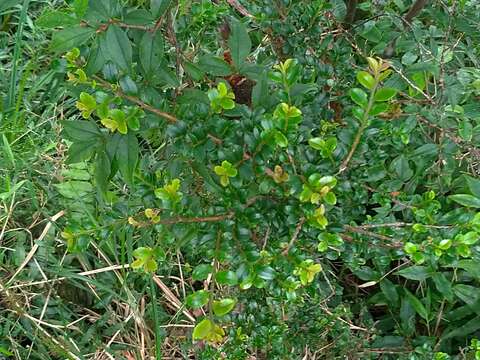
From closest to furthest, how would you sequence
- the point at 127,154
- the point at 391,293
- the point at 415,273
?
the point at 127,154
the point at 415,273
the point at 391,293

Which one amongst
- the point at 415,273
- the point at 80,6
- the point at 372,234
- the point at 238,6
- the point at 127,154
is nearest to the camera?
the point at 80,6

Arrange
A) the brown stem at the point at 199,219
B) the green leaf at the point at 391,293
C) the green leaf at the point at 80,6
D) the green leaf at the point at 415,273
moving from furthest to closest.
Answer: the green leaf at the point at 391,293, the green leaf at the point at 415,273, the brown stem at the point at 199,219, the green leaf at the point at 80,6

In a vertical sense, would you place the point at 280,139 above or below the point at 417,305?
above

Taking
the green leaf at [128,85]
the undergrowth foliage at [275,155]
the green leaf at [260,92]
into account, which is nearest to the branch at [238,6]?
the undergrowth foliage at [275,155]

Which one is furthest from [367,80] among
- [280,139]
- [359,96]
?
[280,139]

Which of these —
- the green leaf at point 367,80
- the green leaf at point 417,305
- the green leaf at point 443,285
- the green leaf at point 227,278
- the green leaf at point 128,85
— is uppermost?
the green leaf at point 367,80

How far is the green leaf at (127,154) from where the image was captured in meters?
1.03

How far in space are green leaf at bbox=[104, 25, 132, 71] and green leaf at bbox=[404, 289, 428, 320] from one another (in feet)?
3.62

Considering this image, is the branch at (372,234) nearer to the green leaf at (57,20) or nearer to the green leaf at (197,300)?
the green leaf at (197,300)

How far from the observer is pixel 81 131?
1.11 meters

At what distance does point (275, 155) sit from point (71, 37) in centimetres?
34

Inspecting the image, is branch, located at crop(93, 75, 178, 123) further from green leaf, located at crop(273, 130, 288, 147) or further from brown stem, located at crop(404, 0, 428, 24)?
brown stem, located at crop(404, 0, 428, 24)

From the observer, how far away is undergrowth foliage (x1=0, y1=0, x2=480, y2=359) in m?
1.00

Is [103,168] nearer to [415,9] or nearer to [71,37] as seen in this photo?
[71,37]
